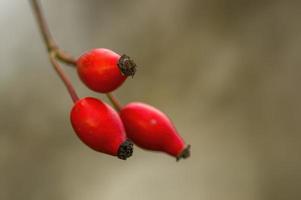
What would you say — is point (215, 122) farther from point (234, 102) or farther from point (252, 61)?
point (252, 61)

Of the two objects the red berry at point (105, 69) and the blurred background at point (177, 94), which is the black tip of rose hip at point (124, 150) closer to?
the red berry at point (105, 69)

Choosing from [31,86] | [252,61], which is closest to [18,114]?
[31,86]

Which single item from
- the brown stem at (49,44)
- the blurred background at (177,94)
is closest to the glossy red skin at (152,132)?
the brown stem at (49,44)

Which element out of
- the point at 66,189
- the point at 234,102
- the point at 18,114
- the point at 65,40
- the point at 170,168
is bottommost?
the point at 66,189

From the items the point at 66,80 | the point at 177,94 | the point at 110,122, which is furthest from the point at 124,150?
the point at 177,94

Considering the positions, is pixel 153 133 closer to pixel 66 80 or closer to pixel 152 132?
pixel 152 132

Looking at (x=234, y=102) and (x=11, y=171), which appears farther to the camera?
(x=234, y=102)

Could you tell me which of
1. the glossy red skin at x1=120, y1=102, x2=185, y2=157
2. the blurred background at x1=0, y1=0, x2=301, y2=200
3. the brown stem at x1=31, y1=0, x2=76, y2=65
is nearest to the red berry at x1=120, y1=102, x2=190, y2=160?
the glossy red skin at x1=120, y1=102, x2=185, y2=157
